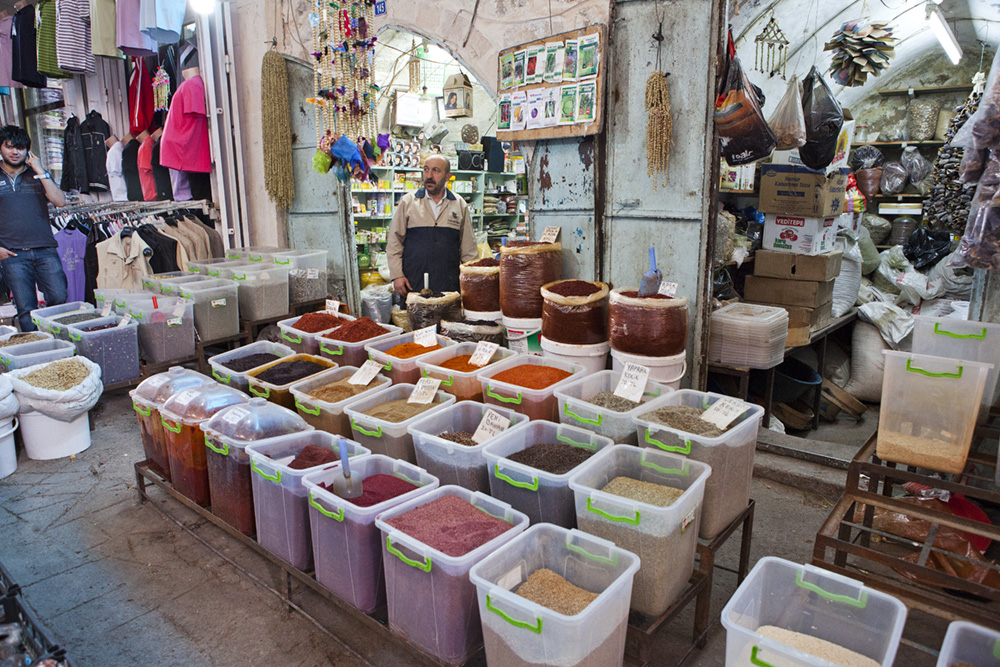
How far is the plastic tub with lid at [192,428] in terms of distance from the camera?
2373 mm

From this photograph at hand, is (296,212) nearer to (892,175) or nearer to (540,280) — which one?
(540,280)

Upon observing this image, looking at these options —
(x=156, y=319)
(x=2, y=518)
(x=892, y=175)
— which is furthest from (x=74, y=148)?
(x=892, y=175)

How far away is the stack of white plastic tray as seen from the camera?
3236mm

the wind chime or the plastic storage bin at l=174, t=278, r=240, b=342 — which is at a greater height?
the wind chime

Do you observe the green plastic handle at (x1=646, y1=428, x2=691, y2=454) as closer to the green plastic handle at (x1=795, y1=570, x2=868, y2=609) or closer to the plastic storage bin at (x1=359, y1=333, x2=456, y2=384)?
the green plastic handle at (x1=795, y1=570, x2=868, y2=609)

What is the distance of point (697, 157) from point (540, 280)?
A: 970 mm

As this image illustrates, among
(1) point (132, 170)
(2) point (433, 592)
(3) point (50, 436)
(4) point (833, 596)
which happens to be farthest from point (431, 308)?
(1) point (132, 170)

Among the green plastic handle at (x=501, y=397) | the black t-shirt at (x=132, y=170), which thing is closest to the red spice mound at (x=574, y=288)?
the green plastic handle at (x=501, y=397)

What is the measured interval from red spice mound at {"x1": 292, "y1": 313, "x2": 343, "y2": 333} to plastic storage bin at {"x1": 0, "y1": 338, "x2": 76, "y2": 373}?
121 centimetres

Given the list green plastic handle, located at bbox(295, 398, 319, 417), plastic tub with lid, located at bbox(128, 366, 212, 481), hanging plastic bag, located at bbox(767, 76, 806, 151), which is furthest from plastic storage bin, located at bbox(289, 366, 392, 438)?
hanging plastic bag, located at bbox(767, 76, 806, 151)

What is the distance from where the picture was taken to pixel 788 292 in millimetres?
4160

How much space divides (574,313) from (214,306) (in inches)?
97.2

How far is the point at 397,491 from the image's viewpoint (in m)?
1.88

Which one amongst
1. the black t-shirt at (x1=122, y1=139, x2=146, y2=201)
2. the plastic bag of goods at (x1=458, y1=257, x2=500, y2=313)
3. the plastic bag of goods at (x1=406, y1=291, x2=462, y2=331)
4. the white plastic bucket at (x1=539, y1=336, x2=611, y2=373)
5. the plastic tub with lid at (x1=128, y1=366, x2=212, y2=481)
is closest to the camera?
the plastic tub with lid at (x1=128, y1=366, x2=212, y2=481)
